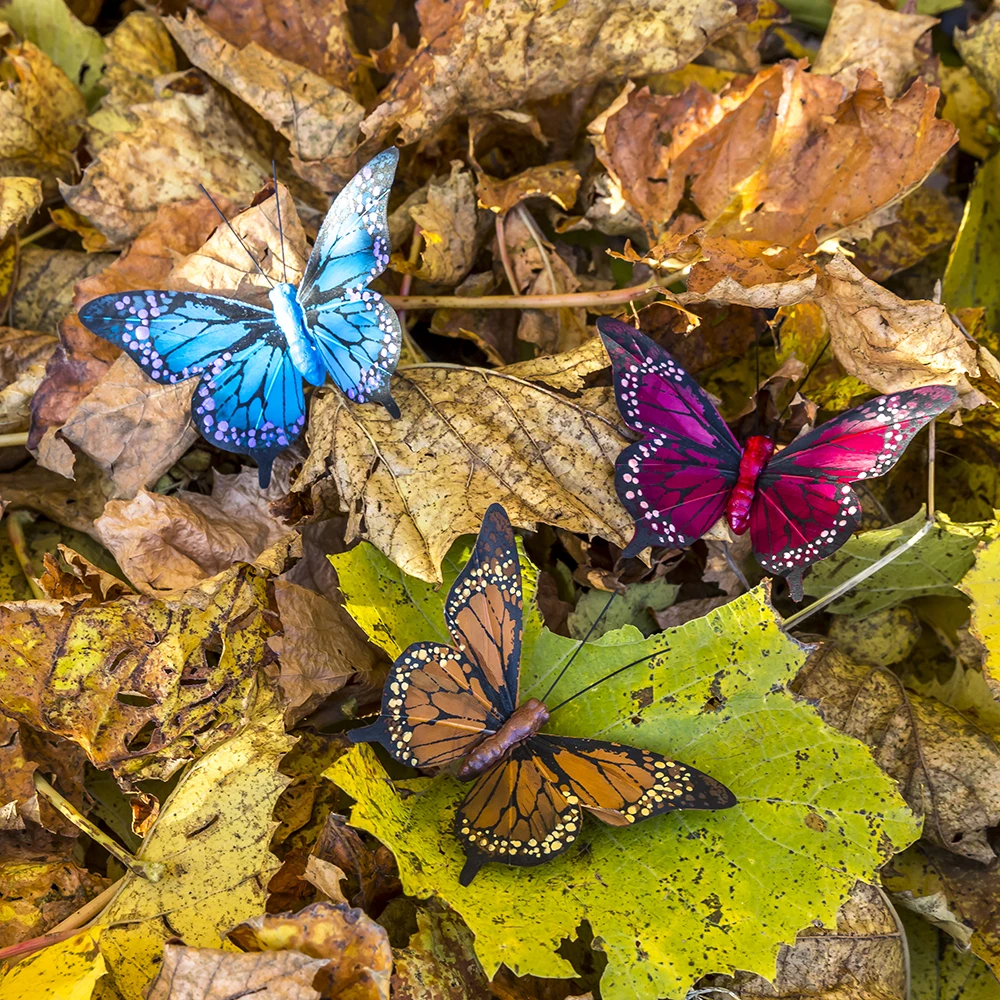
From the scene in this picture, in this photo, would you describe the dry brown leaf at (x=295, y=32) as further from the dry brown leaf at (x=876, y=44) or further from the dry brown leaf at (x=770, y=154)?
the dry brown leaf at (x=876, y=44)

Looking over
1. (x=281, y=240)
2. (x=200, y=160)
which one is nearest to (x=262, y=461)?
(x=281, y=240)

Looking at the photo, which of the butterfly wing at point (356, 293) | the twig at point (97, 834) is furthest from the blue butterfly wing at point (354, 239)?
the twig at point (97, 834)

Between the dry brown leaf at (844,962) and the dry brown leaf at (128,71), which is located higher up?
the dry brown leaf at (128,71)

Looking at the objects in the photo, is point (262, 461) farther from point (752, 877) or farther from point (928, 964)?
point (928, 964)

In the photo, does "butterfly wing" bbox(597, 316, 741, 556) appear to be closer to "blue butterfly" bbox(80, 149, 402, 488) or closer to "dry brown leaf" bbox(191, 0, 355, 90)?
"blue butterfly" bbox(80, 149, 402, 488)

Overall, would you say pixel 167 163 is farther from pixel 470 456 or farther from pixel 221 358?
pixel 470 456

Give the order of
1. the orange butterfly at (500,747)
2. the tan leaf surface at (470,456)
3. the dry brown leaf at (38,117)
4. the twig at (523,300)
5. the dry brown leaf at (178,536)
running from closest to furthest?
the orange butterfly at (500,747), the tan leaf surface at (470,456), the dry brown leaf at (178,536), the twig at (523,300), the dry brown leaf at (38,117)

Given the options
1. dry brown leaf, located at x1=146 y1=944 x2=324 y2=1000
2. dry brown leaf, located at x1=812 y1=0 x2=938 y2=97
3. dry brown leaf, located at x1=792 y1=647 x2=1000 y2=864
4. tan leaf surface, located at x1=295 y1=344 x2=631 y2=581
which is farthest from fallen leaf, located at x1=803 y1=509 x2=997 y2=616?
dry brown leaf, located at x1=146 y1=944 x2=324 y2=1000
